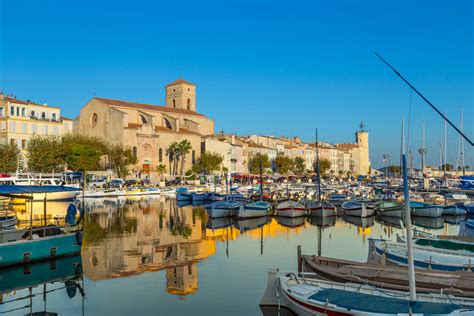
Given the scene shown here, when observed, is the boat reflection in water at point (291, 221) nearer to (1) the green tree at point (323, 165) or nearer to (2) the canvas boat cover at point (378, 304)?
(2) the canvas boat cover at point (378, 304)

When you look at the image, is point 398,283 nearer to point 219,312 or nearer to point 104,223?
point 219,312

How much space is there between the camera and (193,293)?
1712 centimetres

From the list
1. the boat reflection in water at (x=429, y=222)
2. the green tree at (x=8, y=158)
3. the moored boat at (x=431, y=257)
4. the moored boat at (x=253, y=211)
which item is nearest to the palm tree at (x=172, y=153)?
the green tree at (x=8, y=158)

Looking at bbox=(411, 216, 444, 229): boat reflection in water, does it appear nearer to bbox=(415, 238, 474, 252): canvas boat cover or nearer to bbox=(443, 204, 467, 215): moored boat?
bbox=(443, 204, 467, 215): moored boat

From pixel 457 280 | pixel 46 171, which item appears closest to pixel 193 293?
pixel 457 280

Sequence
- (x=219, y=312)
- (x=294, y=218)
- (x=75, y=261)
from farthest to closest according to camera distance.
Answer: (x=294, y=218)
(x=75, y=261)
(x=219, y=312)

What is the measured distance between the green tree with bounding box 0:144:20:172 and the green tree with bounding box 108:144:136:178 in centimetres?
2138

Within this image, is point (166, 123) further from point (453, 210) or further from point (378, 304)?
point (378, 304)

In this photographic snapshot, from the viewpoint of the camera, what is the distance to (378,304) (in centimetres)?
1118

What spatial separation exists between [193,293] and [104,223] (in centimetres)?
2218

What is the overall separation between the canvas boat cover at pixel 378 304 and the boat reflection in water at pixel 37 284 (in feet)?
24.8

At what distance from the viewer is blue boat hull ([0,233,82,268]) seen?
A: 19828 mm

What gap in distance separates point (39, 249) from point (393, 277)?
13.6 metres

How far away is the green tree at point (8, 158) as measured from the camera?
64750mm
